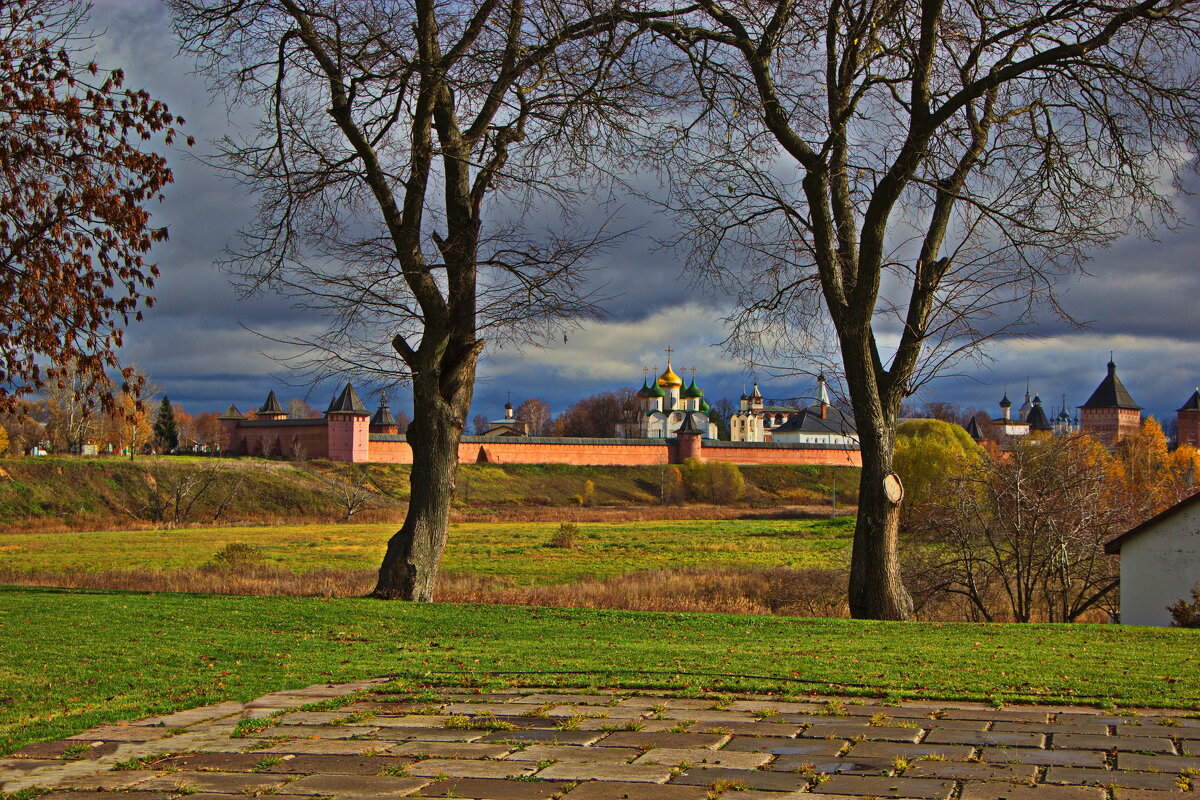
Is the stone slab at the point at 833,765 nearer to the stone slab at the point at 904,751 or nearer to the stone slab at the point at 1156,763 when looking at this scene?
the stone slab at the point at 904,751

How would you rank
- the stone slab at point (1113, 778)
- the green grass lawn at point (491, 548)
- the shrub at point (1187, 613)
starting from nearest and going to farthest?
the stone slab at point (1113, 778), the shrub at point (1187, 613), the green grass lawn at point (491, 548)

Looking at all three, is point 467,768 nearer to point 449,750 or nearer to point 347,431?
point 449,750

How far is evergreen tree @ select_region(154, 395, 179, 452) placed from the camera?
267ft

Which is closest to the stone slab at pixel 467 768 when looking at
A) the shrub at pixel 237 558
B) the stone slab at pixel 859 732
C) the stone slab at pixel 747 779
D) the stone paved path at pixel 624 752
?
the stone paved path at pixel 624 752

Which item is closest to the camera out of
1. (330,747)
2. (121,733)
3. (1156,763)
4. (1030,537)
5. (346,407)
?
(1156,763)

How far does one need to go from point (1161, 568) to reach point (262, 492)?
43.6m

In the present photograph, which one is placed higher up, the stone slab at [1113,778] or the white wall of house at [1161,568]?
the stone slab at [1113,778]

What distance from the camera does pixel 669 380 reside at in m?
112

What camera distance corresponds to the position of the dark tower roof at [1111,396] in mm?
78625

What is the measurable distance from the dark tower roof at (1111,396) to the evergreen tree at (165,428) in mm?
73100

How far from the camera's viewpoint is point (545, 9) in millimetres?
10328

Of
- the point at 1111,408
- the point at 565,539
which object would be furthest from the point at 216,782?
the point at 1111,408

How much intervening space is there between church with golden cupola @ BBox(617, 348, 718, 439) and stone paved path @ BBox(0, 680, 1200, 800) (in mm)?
100712

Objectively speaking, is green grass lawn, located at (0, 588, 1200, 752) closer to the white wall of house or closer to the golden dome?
the white wall of house
